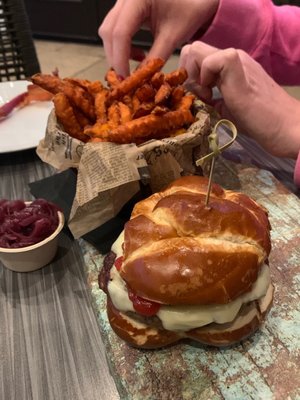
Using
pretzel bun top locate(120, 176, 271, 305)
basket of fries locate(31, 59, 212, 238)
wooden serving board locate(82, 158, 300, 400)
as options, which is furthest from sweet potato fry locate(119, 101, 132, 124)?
wooden serving board locate(82, 158, 300, 400)

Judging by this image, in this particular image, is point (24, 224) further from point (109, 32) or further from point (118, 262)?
point (109, 32)

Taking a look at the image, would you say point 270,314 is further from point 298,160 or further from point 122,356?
point 298,160

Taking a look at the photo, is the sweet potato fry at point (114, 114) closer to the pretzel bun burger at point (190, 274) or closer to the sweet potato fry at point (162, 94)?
the sweet potato fry at point (162, 94)

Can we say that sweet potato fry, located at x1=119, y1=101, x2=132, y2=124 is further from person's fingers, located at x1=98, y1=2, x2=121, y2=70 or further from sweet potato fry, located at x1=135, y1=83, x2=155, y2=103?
person's fingers, located at x1=98, y1=2, x2=121, y2=70

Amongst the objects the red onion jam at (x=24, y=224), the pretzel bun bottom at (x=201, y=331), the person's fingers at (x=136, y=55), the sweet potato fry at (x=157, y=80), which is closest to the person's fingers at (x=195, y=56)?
the person's fingers at (x=136, y=55)

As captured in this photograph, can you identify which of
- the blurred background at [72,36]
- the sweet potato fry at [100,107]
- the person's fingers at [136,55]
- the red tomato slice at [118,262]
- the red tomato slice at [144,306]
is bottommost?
the blurred background at [72,36]

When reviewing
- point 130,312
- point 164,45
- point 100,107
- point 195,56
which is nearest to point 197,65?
point 195,56
